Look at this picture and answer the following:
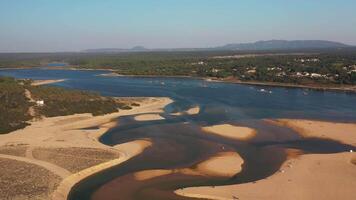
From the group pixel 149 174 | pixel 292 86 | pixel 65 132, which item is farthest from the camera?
pixel 292 86

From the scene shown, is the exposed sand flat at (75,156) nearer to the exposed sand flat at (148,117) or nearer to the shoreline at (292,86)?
the exposed sand flat at (148,117)

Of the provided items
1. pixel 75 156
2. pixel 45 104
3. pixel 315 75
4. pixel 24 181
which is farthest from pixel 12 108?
pixel 315 75

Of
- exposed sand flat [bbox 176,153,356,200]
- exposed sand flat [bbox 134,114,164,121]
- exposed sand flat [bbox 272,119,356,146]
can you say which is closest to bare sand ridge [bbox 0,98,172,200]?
exposed sand flat [bbox 134,114,164,121]

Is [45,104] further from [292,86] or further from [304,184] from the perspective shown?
[292,86]

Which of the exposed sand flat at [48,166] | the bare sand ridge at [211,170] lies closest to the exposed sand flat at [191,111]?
the bare sand ridge at [211,170]

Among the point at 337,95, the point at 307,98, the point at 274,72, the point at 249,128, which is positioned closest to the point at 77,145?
the point at 249,128
